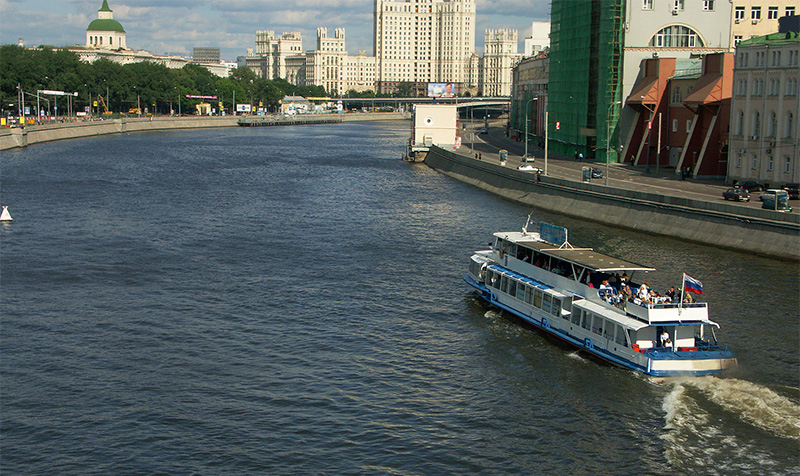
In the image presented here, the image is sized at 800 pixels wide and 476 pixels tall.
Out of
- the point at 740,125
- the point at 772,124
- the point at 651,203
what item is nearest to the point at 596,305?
the point at 651,203

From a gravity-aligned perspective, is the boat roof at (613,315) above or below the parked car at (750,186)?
below

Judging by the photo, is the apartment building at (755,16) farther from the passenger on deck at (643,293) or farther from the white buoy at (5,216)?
the white buoy at (5,216)

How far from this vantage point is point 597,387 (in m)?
35.8

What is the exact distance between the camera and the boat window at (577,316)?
40.8 meters

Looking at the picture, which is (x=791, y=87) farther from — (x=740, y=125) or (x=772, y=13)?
(x=772, y=13)

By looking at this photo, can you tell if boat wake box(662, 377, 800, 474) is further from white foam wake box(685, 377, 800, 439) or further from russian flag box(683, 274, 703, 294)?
russian flag box(683, 274, 703, 294)

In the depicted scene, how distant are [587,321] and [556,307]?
262 centimetres

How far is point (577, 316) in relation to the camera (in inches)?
1617

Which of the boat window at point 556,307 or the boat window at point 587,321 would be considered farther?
the boat window at point 556,307

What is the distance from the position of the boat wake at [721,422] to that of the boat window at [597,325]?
464cm

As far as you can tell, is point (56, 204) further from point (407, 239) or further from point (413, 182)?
point (413, 182)

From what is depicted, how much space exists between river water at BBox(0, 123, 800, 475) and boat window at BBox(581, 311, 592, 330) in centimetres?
151

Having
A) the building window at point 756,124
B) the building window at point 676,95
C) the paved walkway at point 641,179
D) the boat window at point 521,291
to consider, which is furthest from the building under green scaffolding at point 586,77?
the boat window at point 521,291

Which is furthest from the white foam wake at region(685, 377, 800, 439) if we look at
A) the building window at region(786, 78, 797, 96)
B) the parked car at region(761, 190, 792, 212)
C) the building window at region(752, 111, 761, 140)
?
the building window at region(752, 111, 761, 140)
